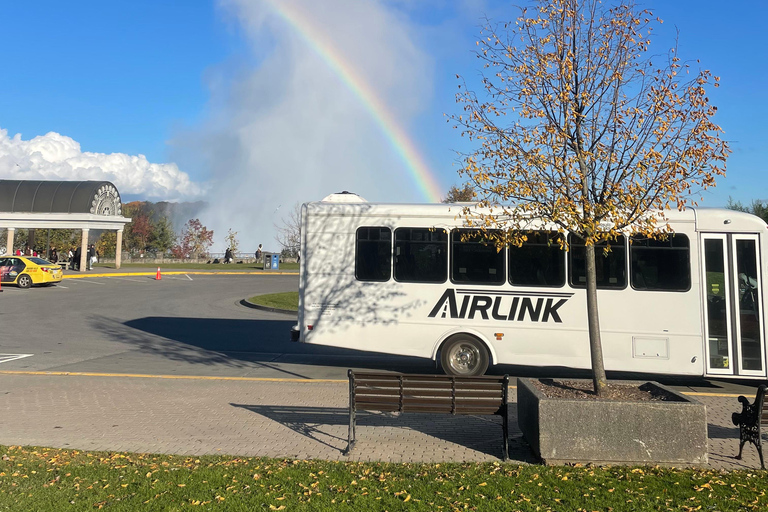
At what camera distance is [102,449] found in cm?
628

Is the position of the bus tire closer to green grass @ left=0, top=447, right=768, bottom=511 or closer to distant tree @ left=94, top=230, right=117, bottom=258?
green grass @ left=0, top=447, right=768, bottom=511

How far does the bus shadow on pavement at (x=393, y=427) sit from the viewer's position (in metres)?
6.54

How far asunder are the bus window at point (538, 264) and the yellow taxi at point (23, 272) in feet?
82.9

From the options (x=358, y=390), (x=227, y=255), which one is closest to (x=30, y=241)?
(x=227, y=255)

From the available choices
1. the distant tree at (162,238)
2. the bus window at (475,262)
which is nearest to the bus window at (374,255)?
the bus window at (475,262)

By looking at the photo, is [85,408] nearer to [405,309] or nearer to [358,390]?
[358,390]

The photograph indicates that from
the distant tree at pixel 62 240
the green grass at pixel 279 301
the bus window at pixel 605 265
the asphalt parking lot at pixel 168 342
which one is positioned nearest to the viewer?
the bus window at pixel 605 265

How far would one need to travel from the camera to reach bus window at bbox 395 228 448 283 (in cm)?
1047

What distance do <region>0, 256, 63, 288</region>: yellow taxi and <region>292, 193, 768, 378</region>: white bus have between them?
22021 mm

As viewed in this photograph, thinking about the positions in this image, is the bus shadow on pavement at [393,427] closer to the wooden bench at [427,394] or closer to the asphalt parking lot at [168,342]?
the wooden bench at [427,394]

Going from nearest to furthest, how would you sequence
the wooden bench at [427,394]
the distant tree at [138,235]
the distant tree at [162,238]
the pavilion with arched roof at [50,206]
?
1. the wooden bench at [427,394]
2. the pavilion with arched roof at [50,206]
3. the distant tree at [162,238]
4. the distant tree at [138,235]

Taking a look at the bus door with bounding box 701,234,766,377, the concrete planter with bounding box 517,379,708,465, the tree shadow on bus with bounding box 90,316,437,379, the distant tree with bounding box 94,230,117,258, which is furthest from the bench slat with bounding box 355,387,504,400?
the distant tree with bounding box 94,230,117,258

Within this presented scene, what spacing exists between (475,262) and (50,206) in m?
37.5

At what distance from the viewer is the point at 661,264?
988cm
